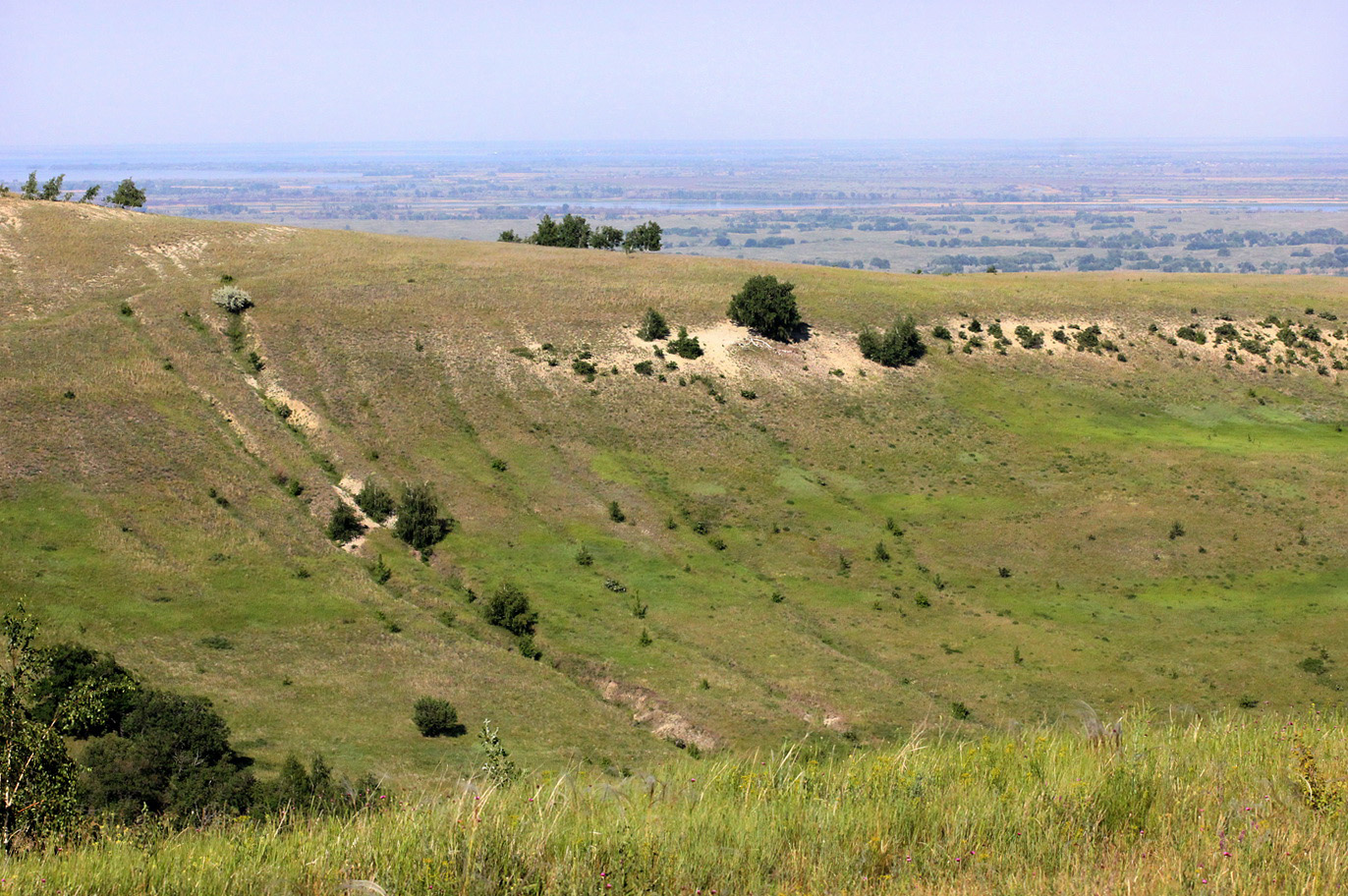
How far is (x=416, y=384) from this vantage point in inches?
2613

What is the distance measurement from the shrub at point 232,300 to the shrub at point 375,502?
80.6 feet

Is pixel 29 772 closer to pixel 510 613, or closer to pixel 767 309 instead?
pixel 510 613

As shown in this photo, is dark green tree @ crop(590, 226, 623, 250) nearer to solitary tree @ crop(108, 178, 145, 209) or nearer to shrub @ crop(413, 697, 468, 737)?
solitary tree @ crop(108, 178, 145, 209)

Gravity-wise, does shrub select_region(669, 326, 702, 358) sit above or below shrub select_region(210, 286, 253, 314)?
below

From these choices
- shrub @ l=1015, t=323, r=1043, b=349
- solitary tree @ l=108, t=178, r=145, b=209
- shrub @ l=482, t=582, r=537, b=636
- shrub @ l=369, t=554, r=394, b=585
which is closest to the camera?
shrub @ l=482, t=582, r=537, b=636

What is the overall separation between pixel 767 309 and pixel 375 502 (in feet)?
125

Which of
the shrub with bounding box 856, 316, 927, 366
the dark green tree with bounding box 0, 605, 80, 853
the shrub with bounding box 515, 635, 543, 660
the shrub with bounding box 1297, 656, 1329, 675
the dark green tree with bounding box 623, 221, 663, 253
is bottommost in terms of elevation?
the shrub with bounding box 1297, 656, 1329, 675

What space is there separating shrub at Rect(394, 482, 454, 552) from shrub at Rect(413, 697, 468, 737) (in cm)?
1794

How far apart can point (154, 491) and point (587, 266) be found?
163 ft

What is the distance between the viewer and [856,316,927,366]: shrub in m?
78.2

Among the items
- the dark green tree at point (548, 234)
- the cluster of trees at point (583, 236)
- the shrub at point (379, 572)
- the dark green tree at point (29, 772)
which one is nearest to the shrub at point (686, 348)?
the cluster of trees at point (583, 236)

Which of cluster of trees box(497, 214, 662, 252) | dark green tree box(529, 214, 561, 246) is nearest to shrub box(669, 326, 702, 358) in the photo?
cluster of trees box(497, 214, 662, 252)

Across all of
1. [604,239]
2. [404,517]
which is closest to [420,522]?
[404,517]

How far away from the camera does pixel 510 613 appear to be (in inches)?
1796
